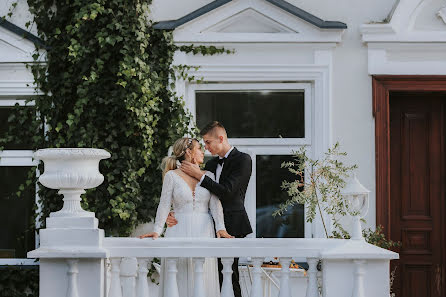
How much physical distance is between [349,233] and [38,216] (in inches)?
116

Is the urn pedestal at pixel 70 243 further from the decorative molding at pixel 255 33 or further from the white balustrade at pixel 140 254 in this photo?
the decorative molding at pixel 255 33

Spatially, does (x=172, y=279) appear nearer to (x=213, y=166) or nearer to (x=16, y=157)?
(x=213, y=166)

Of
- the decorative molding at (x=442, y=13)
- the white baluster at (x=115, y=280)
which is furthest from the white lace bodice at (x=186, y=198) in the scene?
the decorative molding at (x=442, y=13)

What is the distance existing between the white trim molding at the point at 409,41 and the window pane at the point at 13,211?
3549 millimetres

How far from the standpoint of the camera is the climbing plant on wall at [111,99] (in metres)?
7.62

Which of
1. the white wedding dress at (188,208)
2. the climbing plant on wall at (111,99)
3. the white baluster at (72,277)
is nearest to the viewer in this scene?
the white baluster at (72,277)

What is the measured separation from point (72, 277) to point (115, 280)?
0.88ft

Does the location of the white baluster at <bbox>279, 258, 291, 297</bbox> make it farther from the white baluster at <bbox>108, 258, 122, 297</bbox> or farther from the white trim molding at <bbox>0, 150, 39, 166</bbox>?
the white trim molding at <bbox>0, 150, 39, 166</bbox>

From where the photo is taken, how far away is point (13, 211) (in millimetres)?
7969

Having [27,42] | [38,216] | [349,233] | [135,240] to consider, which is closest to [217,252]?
A: [135,240]

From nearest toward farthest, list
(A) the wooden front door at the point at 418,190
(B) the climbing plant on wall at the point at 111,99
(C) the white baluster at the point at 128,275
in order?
(C) the white baluster at the point at 128,275 < (B) the climbing plant on wall at the point at 111,99 < (A) the wooden front door at the point at 418,190

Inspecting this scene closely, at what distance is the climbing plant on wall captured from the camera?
7.62 m

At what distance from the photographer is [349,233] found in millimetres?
Answer: 7590

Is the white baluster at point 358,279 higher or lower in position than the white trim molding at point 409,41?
lower
